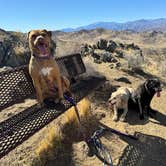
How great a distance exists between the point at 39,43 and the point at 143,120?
3.15m

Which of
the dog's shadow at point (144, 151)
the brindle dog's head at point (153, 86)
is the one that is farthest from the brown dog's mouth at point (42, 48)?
the brindle dog's head at point (153, 86)

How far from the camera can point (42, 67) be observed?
200 inches

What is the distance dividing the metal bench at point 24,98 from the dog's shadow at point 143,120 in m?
0.97

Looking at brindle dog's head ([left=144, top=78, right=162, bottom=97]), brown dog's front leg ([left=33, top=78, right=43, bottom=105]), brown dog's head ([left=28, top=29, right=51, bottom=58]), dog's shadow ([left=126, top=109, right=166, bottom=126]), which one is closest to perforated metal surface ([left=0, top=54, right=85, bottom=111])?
brown dog's front leg ([left=33, top=78, right=43, bottom=105])

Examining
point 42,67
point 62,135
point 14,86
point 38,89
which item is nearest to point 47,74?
point 42,67

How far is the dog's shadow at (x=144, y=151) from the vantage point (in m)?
5.40

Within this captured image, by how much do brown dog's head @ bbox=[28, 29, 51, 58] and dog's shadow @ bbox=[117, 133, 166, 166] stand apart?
2.03 m

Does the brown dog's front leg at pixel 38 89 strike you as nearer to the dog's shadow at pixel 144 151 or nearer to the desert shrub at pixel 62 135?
the desert shrub at pixel 62 135

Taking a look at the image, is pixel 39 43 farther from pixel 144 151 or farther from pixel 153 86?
pixel 153 86

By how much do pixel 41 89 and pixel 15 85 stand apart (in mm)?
689

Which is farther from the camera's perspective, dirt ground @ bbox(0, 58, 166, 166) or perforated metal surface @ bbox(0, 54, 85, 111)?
perforated metal surface @ bbox(0, 54, 85, 111)

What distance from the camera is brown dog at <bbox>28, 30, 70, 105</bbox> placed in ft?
16.6

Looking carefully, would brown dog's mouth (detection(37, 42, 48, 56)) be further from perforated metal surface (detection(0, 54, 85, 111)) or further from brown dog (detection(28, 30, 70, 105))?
perforated metal surface (detection(0, 54, 85, 111))

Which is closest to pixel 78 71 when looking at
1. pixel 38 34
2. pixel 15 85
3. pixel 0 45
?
pixel 15 85
